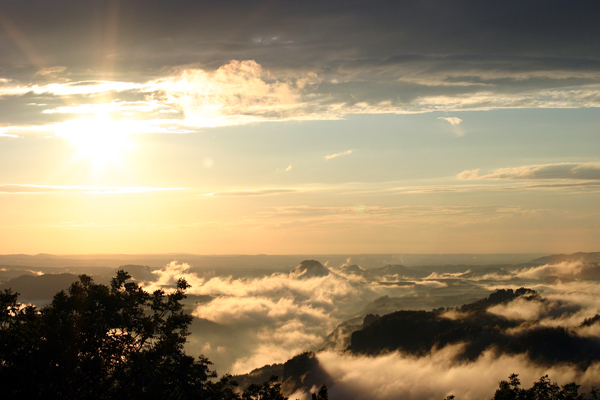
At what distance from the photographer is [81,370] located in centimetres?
4106

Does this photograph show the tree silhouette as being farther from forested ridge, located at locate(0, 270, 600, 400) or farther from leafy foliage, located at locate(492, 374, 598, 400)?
leafy foliage, located at locate(492, 374, 598, 400)

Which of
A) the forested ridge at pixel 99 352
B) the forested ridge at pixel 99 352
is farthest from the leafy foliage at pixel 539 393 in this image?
the forested ridge at pixel 99 352

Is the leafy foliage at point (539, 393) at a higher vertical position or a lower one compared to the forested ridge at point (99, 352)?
lower

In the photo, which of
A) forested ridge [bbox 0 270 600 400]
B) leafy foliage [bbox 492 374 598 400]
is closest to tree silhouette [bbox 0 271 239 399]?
forested ridge [bbox 0 270 600 400]

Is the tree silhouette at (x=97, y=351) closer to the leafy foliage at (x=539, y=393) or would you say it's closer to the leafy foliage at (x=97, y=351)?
the leafy foliage at (x=97, y=351)

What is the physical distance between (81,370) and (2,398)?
5867 millimetres

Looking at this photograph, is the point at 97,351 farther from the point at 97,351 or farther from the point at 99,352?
the point at 99,352

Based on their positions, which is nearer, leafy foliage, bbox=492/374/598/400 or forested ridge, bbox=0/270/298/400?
forested ridge, bbox=0/270/298/400

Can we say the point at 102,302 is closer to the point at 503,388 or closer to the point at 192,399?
the point at 192,399

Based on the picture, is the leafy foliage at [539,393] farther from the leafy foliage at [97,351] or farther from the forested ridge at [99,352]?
the leafy foliage at [97,351]

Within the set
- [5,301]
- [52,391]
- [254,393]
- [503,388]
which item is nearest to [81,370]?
[52,391]

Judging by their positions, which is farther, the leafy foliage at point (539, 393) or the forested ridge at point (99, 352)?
the leafy foliage at point (539, 393)

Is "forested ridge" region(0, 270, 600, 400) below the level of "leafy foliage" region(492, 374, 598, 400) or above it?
above

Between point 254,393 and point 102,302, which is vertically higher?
point 102,302
